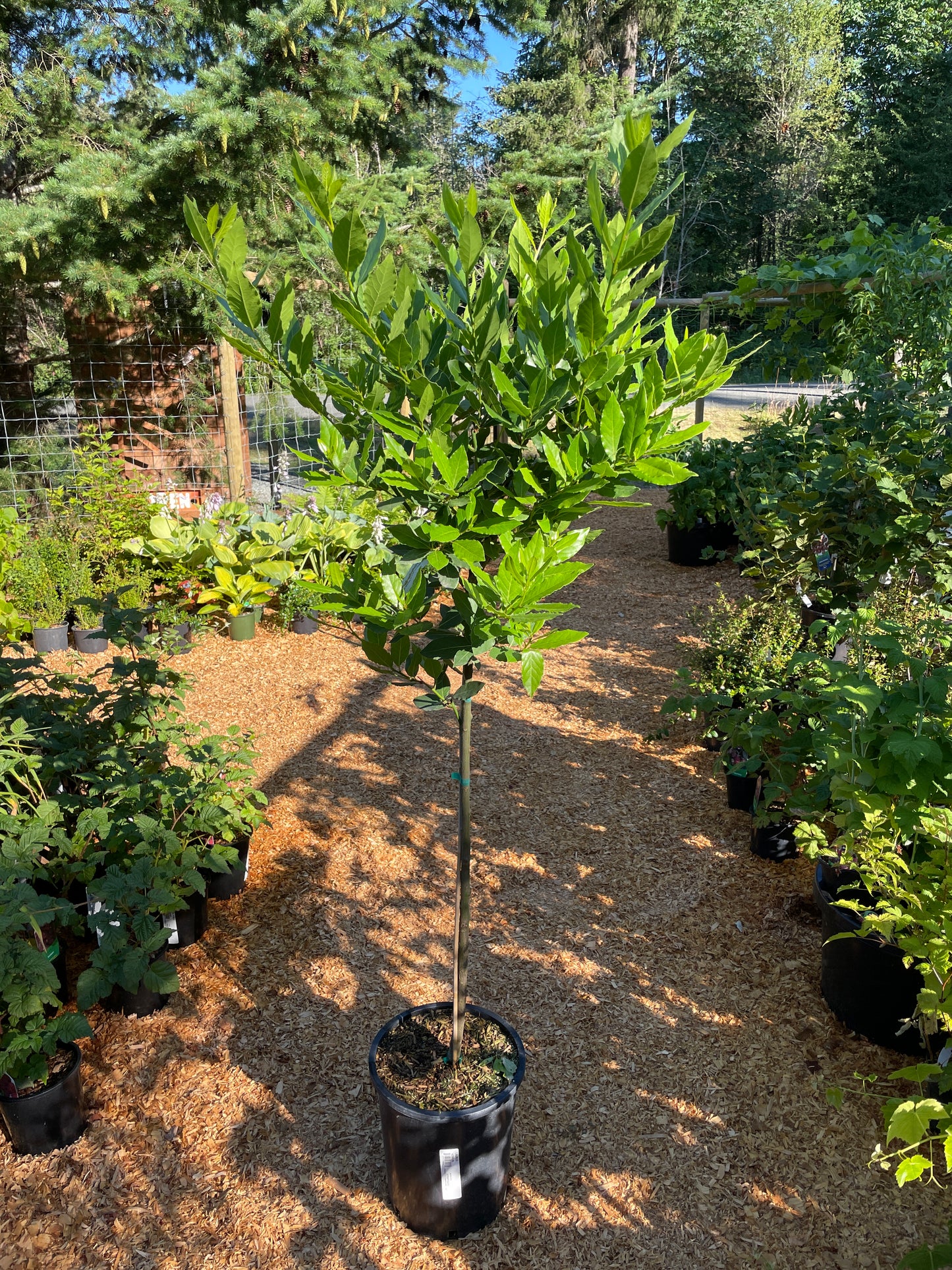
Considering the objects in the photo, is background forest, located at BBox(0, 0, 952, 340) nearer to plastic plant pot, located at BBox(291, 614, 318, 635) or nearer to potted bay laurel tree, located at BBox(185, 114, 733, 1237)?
potted bay laurel tree, located at BBox(185, 114, 733, 1237)

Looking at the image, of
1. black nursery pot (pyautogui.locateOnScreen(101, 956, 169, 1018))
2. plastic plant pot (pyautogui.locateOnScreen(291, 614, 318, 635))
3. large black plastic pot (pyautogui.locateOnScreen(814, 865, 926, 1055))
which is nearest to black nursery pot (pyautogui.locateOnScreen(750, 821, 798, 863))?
large black plastic pot (pyautogui.locateOnScreen(814, 865, 926, 1055))

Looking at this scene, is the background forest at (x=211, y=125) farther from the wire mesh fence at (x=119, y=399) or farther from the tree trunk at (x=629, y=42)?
the tree trunk at (x=629, y=42)

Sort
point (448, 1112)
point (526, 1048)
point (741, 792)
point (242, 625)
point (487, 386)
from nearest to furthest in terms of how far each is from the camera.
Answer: point (487, 386) < point (448, 1112) < point (526, 1048) < point (741, 792) < point (242, 625)

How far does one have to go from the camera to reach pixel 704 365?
122cm

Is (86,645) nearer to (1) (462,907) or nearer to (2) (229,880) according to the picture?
(2) (229,880)

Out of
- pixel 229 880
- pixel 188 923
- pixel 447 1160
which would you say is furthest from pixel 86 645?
pixel 447 1160

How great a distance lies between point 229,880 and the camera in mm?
3143

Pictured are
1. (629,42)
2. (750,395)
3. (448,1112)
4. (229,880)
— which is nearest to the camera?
(448,1112)

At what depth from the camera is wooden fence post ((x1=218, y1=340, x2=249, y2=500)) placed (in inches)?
264

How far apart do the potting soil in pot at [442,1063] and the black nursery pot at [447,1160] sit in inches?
1.6

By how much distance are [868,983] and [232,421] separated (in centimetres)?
598

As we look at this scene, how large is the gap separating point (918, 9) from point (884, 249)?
28.3 meters

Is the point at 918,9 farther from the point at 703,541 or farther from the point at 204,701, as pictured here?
the point at 204,701

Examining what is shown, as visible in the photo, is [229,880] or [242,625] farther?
[242,625]
